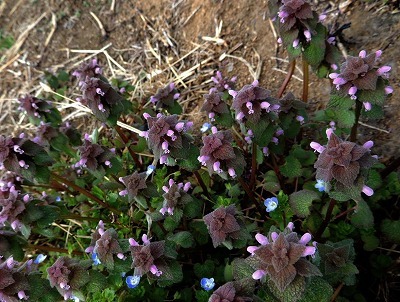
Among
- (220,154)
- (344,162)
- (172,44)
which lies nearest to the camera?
(344,162)

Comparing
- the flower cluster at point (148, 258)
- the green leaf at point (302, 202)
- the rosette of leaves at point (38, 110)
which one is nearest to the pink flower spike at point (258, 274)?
the flower cluster at point (148, 258)

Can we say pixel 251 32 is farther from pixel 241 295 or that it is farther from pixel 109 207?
pixel 241 295

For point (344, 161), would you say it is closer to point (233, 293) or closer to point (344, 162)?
point (344, 162)

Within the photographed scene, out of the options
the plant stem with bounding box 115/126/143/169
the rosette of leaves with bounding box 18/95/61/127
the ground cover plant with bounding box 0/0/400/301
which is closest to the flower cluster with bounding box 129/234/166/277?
the ground cover plant with bounding box 0/0/400/301

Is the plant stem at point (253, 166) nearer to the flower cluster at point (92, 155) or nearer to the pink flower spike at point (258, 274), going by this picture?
the flower cluster at point (92, 155)

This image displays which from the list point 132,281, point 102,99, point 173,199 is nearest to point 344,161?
point 173,199

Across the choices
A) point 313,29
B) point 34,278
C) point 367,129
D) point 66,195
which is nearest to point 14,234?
point 34,278
